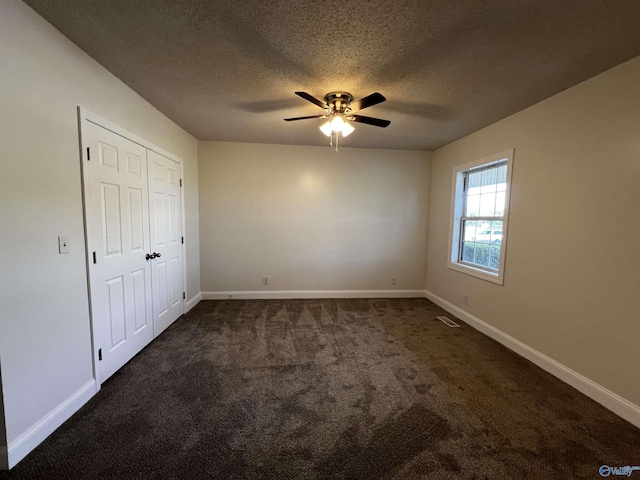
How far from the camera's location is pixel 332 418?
5.69 feet

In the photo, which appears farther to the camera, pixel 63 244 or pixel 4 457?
pixel 63 244

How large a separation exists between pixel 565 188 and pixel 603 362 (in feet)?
4.55

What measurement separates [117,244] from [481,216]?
3987mm

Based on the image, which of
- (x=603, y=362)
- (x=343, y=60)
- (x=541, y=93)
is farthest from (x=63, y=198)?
(x=603, y=362)

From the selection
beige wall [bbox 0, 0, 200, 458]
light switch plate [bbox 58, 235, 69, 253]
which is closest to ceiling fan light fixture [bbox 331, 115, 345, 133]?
beige wall [bbox 0, 0, 200, 458]

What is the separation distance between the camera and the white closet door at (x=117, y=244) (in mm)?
1914

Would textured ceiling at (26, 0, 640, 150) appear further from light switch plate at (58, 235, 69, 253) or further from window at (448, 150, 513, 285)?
light switch plate at (58, 235, 69, 253)

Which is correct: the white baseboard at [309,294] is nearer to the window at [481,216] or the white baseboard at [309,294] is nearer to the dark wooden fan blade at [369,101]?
the window at [481,216]

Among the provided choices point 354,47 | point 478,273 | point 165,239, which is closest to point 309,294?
point 165,239

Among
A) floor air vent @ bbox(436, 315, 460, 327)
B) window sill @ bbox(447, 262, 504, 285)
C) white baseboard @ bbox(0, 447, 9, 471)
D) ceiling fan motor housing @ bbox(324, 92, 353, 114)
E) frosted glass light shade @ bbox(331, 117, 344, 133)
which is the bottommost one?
floor air vent @ bbox(436, 315, 460, 327)

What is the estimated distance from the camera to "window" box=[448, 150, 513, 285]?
2.91 m

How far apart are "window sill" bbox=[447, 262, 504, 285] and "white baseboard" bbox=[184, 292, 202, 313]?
3813 millimetres

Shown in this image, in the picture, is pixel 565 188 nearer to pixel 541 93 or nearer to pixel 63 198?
pixel 541 93

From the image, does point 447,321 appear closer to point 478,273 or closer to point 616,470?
point 478,273
